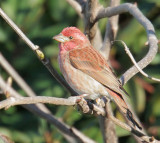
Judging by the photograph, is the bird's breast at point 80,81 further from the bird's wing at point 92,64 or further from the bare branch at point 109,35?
the bare branch at point 109,35

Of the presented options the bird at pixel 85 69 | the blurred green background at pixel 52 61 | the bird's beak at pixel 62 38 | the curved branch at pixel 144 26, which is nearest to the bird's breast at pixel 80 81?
the bird at pixel 85 69

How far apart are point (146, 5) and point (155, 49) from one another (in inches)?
82.4

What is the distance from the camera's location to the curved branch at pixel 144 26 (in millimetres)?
3617

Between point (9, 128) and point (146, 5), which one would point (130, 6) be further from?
point (9, 128)

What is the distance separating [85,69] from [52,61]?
132 centimetres

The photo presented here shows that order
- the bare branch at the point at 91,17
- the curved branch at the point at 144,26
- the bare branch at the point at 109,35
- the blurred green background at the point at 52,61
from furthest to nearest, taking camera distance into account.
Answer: the blurred green background at the point at 52,61, the bare branch at the point at 109,35, the bare branch at the point at 91,17, the curved branch at the point at 144,26

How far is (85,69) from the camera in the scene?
4.50 metres

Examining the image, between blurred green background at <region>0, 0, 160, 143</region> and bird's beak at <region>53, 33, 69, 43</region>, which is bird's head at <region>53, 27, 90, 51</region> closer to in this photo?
bird's beak at <region>53, 33, 69, 43</region>

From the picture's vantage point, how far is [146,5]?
5605mm

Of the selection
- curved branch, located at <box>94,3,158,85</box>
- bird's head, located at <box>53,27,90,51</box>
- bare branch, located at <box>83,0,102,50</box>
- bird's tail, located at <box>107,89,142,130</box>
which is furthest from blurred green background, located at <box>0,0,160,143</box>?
curved branch, located at <box>94,3,158,85</box>

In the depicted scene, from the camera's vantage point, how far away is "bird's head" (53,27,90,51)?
14.8 ft

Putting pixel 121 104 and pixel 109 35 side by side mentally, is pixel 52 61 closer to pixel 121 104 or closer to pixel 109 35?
pixel 109 35

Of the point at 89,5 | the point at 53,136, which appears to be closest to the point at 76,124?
the point at 53,136

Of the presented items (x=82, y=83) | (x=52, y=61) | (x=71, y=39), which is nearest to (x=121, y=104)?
(x=82, y=83)
